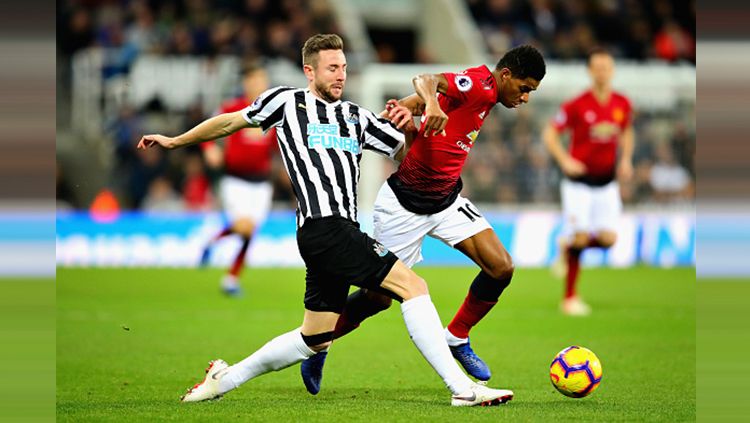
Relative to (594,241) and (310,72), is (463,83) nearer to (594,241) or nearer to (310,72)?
(310,72)

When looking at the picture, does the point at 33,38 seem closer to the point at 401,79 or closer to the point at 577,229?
the point at 577,229

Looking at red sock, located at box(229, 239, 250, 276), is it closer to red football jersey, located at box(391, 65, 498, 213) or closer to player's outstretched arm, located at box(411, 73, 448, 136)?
red football jersey, located at box(391, 65, 498, 213)

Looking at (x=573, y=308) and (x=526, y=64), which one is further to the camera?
(x=573, y=308)

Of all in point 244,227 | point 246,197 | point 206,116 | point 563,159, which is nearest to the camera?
point 563,159

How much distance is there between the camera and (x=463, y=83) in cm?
677

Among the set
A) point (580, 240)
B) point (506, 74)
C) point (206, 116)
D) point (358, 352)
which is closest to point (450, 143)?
point (506, 74)

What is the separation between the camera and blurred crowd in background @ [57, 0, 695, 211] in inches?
781

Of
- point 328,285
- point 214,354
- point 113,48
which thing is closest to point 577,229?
point 214,354

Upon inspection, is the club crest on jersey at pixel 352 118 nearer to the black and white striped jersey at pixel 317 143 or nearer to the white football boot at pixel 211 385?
the black and white striped jersey at pixel 317 143

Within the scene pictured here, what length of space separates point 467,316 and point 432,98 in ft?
5.39

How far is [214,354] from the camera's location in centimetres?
871

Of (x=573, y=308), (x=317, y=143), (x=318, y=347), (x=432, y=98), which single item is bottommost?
(x=573, y=308)

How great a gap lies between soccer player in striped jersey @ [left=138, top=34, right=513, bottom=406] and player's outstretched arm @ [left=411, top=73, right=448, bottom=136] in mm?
163

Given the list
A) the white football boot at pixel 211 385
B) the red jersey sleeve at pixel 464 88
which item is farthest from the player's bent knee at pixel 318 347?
the red jersey sleeve at pixel 464 88
